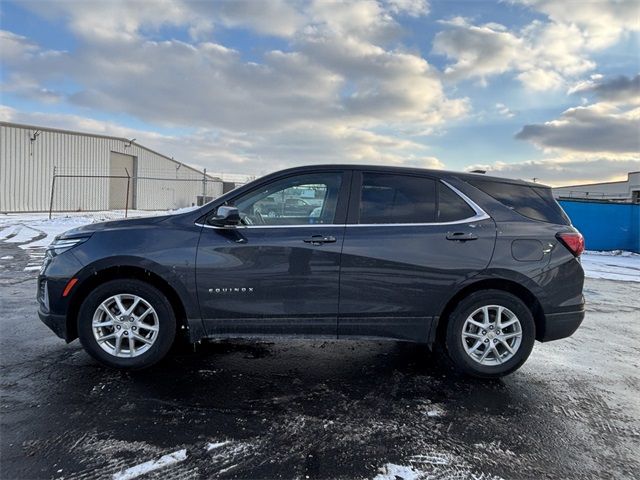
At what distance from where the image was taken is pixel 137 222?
388cm

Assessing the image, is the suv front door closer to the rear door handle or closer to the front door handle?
the front door handle

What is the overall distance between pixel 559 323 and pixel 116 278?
3.84 m

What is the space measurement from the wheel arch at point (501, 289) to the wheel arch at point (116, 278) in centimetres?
222

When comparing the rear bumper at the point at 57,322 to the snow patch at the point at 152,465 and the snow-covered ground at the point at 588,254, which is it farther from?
the snow-covered ground at the point at 588,254

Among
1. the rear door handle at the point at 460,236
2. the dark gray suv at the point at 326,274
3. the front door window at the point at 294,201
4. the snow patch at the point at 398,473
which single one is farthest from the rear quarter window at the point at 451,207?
the snow patch at the point at 398,473

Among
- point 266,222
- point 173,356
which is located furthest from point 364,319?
point 173,356

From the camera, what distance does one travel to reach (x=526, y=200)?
4090 millimetres

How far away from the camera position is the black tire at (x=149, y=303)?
3.74 meters

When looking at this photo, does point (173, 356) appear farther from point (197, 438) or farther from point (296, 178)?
point (296, 178)

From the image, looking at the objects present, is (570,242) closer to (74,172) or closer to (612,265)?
(612,265)

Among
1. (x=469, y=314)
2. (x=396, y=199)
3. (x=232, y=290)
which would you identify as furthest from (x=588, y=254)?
(x=232, y=290)

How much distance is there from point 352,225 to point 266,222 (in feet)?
2.43

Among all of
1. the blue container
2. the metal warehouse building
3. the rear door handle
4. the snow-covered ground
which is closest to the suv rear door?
the rear door handle

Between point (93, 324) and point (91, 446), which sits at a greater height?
point (93, 324)
